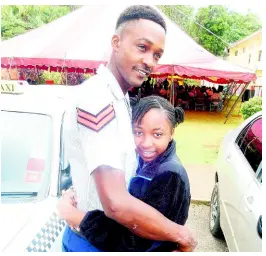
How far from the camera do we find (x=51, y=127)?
1589 millimetres

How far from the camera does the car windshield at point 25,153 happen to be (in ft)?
4.79

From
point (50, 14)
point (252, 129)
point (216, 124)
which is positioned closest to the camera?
point (50, 14)

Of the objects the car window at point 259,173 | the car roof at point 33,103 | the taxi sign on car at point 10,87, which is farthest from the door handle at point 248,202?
the taxi sign on car at point 10,87

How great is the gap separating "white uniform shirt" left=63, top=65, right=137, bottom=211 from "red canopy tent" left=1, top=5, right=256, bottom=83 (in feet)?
6.63

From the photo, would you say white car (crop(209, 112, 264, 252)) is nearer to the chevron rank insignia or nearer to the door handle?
the door handle

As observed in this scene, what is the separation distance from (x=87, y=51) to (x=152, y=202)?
12.1 feet

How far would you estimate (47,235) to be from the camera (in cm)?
128

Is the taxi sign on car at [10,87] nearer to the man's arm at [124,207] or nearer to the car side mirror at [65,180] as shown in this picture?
the car side mirror at [65,180]

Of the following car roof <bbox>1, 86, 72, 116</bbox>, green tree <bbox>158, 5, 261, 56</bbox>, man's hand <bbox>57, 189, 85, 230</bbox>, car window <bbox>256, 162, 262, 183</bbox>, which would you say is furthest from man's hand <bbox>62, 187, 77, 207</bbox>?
car window <bbox>256, 162, 262, 183</bbox>

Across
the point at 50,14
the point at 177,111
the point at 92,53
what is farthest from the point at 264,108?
the point at 92,53

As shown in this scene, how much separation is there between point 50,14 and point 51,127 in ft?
2.54

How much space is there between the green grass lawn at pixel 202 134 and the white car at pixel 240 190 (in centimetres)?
8

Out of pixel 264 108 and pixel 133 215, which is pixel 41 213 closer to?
pixel 133 215

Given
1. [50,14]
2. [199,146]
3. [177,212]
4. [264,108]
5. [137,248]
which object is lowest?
[199,146]
